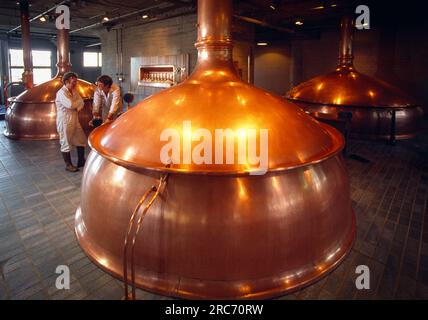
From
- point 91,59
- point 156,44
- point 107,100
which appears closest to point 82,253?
point 107,100

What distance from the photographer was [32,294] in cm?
213

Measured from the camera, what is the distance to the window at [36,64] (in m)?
15.8

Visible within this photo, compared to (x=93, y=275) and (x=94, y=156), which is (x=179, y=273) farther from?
(x=94, y=156)

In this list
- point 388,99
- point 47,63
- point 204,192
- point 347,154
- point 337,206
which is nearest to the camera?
point 204,192

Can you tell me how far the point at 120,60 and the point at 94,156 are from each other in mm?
10126

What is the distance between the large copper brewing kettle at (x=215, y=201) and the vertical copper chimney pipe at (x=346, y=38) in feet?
17.8

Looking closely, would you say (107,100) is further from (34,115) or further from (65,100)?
(34,115)

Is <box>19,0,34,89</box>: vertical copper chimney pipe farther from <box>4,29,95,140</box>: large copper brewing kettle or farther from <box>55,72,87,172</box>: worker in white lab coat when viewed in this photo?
<box>55,72,87,172</box>: worker in white lab coat

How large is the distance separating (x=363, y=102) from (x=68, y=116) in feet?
19.9

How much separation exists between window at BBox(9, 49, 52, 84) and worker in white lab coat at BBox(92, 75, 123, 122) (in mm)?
13849

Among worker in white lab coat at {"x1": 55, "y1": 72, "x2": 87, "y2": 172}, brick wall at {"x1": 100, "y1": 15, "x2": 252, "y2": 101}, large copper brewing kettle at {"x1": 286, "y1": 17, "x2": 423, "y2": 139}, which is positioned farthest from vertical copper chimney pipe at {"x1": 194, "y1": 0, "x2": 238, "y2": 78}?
brick wall at {"x1": 100, "y1": 15, "x2": 252, "y2": 101}

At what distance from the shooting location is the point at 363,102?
22.8ft

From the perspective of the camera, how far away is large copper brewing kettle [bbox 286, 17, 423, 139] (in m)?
6.93

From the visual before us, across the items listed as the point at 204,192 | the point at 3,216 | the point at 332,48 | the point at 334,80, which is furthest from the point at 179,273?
the point at 332,48
